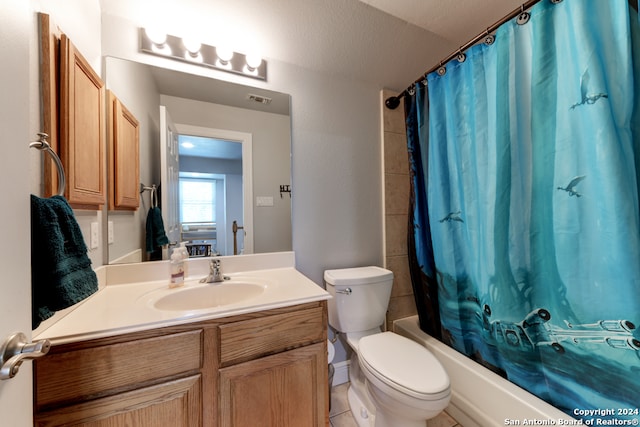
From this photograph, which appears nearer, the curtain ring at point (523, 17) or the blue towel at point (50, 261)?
the blue towel at point (50, 261)

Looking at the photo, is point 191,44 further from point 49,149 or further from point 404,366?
point 404,366

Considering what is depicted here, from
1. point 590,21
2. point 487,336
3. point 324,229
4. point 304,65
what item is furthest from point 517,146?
point 304,65

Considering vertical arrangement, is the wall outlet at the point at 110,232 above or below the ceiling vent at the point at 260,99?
below

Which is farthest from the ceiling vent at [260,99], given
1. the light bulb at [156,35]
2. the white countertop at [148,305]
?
the white countertop at [148,305]

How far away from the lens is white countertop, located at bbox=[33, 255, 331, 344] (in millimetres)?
684

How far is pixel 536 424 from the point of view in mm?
944

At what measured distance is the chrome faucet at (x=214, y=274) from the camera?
3.77 feet

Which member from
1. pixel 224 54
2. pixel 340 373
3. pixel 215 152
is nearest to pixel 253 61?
pixel 224 54

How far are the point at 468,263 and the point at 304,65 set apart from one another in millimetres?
1514

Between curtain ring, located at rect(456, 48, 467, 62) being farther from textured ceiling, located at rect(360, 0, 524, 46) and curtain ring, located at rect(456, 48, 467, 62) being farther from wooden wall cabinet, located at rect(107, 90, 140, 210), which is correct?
wooden wall cabinet, located at rect(107, 90, 140, 210)

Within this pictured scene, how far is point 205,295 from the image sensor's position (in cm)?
110

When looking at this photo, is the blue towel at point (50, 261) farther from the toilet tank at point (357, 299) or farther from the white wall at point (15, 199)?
the toilet tank at point (357, 299)

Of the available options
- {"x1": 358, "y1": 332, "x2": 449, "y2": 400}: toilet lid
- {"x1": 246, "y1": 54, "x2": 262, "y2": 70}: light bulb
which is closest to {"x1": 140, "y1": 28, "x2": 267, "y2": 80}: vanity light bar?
{"x1": 246, "y1": 54, "x2": 262, "y2": 70}: light bulb

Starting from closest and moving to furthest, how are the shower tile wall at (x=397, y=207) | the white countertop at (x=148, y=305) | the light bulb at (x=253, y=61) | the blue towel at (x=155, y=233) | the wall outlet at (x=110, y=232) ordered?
the white countertop at (x=148, y=305)
the wall outlet at (x=110, y=232)
the blue towel at (x=155, y=233)
the light bulb at (x=253, y=61)
the shower tile wall at (x=397, y=207)
